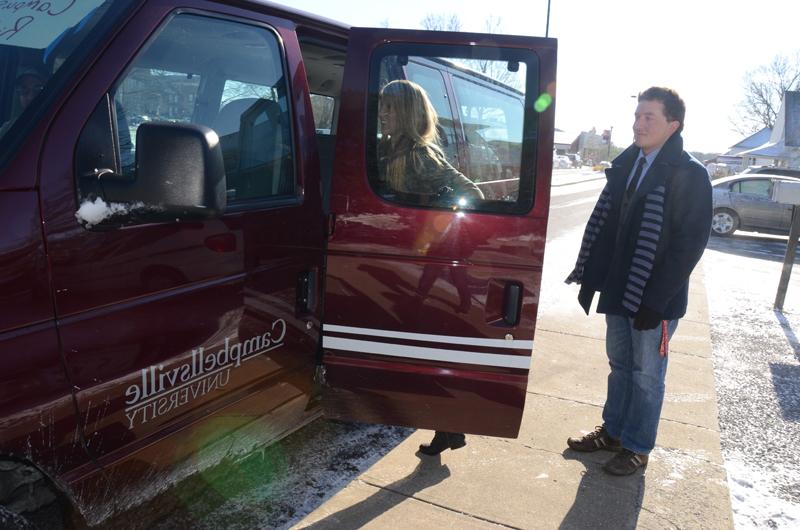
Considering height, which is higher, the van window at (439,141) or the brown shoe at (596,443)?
the van window at (439,141)

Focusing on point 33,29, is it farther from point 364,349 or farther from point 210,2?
point 364,349

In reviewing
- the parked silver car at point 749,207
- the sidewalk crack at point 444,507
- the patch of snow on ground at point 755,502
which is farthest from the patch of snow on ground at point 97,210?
the parked silver car at point 749,207

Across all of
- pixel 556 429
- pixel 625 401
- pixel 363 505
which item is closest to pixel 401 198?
pixel 363 505

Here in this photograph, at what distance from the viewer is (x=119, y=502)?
1.98 metres

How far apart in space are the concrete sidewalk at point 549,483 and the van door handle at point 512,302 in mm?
1014

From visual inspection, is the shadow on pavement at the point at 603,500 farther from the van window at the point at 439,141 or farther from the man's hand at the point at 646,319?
the van window at the point at 439,141

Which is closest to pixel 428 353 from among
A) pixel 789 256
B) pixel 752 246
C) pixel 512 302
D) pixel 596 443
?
pixel 512 302

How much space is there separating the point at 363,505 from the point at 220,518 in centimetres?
65

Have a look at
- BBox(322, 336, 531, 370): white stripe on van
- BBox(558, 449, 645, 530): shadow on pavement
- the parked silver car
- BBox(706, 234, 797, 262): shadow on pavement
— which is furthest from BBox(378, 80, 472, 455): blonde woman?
the parked silver car

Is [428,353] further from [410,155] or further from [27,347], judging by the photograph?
[27,347]

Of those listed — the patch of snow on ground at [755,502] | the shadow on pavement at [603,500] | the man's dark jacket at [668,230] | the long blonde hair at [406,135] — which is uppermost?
the long blonde hair at [406,135]

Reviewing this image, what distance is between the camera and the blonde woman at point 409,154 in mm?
2557

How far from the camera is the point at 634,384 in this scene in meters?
3.27

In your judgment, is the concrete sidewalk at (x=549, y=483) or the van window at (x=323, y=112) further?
the van window at (x=323, y=112)
